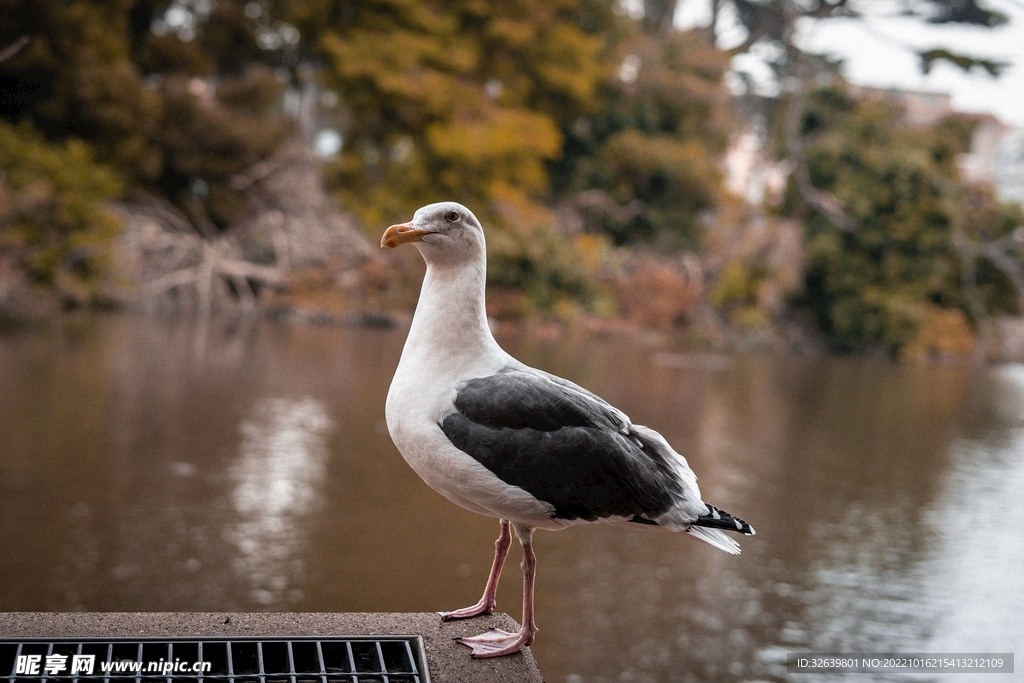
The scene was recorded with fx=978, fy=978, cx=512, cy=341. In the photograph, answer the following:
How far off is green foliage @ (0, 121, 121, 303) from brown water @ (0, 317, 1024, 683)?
1797 millimetres

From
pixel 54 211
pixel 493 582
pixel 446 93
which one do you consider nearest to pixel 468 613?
A: pixel 493 582

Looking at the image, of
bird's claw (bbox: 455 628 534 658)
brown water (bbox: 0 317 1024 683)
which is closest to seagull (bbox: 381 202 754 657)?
bird's claw (bbox: 455 628 534 658)

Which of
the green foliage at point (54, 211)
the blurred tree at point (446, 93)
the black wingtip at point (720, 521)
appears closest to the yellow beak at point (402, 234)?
the black wingtip at point (720, 521)

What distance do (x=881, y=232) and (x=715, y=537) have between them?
1933 centimetres

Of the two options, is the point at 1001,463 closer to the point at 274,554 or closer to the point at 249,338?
the point at 274,554

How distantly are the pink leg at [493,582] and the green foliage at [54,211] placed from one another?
396 inches

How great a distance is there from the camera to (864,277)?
64.1ft

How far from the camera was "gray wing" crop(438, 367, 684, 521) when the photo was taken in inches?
63.3

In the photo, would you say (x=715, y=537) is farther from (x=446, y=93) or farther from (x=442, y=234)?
(x=446, y=93)

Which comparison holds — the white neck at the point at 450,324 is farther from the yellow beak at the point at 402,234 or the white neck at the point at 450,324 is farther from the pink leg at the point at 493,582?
the pink leg at the point at 493,582

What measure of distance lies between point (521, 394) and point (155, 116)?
1498 centimetres

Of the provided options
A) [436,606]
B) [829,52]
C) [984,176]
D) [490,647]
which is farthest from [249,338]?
[984,176]

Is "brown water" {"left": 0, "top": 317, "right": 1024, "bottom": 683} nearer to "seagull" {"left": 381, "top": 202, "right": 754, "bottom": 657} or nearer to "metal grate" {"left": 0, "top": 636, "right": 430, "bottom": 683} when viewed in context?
"metal grate" {"left": 0, "top": 636, "right": 430, "bottom": 683}

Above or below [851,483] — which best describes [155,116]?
above
